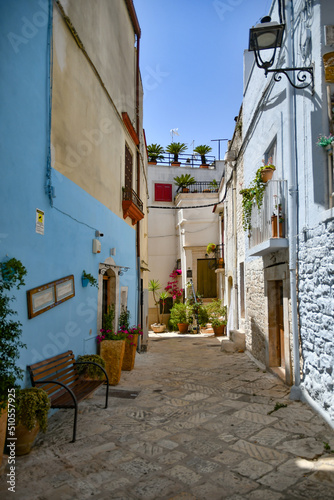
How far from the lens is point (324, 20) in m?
5.26

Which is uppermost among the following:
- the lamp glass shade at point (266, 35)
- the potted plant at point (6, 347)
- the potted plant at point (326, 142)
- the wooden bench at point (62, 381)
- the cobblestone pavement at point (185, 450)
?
the lamp glass shade at point (266, 35)

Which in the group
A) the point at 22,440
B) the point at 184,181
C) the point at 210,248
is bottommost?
the point at 22,440

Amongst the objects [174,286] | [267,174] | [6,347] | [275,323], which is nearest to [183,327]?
[174,286]

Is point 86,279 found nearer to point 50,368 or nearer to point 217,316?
point 50,368

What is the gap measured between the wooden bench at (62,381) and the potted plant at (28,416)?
0.91ft

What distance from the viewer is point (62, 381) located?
5016 mm

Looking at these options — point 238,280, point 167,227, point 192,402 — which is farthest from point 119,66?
point 167,227

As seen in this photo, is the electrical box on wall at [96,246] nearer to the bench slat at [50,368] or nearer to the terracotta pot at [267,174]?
the bench slat at [50,368]

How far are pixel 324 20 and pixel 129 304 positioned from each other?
25.4 ft

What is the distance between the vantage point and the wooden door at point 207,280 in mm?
19516

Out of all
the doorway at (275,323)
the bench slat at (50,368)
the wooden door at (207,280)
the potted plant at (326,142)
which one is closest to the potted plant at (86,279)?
the bench slat at (50,368)

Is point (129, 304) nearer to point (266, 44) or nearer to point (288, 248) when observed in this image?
point (288, 248)

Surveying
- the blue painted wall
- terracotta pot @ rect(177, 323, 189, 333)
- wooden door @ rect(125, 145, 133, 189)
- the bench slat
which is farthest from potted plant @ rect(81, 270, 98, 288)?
terracotta pot @ rect(177, 323, 189, 333)

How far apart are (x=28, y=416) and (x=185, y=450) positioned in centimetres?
165
